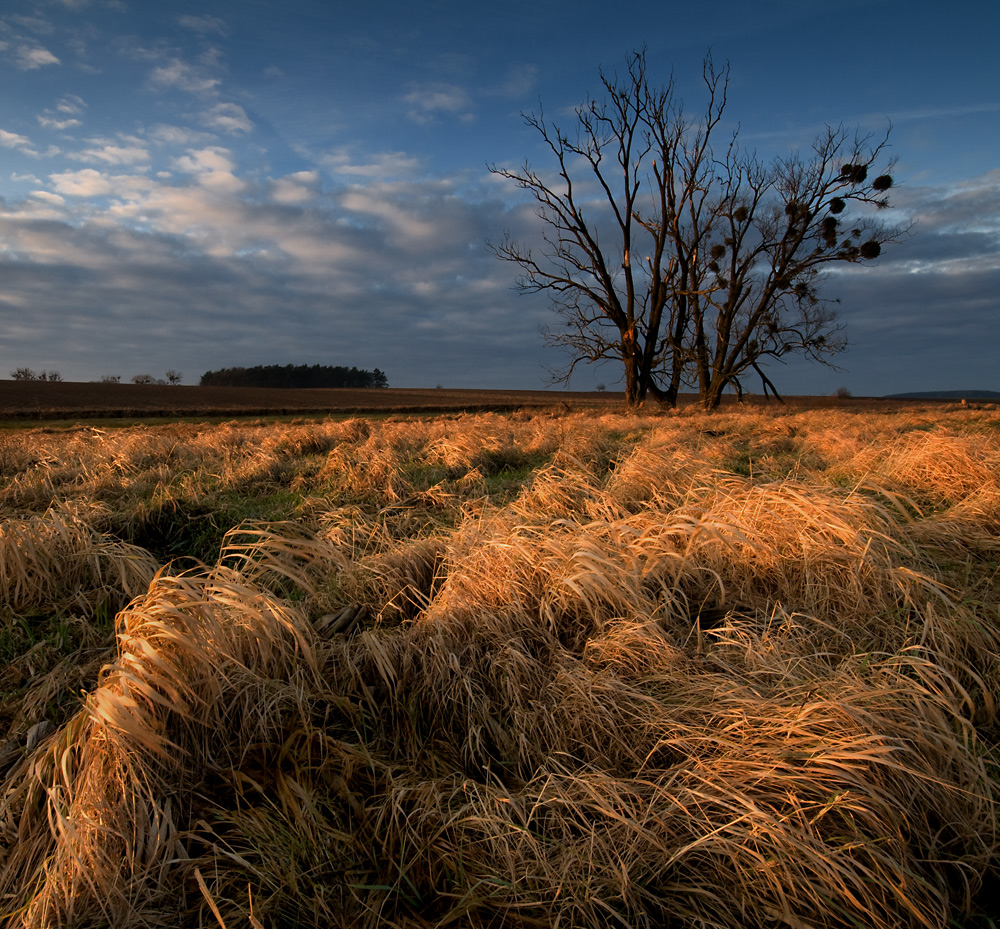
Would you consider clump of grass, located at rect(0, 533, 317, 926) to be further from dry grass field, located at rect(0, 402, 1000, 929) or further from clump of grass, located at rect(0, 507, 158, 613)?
clump of grass, located at rect(0, 507, 158, 613)

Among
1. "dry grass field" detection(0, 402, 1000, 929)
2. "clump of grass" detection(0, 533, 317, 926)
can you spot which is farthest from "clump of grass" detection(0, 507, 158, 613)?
"clump of grass" detection(0, 533, 317, 926)

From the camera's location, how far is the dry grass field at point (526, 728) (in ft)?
4.91

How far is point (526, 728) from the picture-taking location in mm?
2061

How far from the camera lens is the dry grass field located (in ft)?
4.91

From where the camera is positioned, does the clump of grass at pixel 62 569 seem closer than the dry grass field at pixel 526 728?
No

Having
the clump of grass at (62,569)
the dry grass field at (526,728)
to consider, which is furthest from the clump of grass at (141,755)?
the clump of grass at (62,569)

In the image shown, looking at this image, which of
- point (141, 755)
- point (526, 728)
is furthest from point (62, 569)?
point (526, 728)

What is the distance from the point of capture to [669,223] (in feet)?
63.2

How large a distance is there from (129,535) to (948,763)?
16.2 ft

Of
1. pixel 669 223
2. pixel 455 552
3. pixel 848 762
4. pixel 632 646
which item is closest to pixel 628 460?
pixel 455 552

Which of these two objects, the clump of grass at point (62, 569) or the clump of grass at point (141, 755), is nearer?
the clump of grass at point (141, 755)

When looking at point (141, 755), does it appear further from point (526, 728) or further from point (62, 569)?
point (62, 569)

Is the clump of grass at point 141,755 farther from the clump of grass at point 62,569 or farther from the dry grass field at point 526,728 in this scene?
the clump of grass at point 62,569

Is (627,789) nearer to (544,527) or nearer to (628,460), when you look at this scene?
(544,527)
